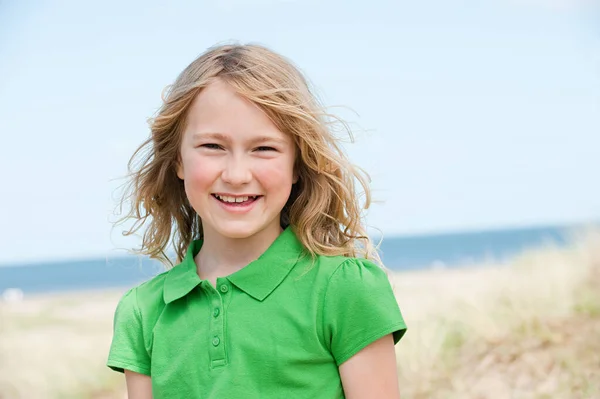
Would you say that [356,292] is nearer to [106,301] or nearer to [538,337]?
[538,337]

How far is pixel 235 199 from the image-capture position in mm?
2191

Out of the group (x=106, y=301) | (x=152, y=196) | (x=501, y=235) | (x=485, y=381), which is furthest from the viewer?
(x=501, y=235)

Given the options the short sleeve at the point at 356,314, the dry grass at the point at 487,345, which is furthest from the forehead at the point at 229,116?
the dry grass at the point at 487,345

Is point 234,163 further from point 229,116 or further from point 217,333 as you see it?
point 217,333

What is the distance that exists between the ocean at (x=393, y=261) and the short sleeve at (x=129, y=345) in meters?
27.0

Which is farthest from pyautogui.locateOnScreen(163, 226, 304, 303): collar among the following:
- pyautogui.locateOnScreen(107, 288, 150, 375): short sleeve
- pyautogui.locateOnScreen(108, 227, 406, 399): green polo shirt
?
pyautogui.locateOnScreen(107, 288, 150, 375): short sleeve

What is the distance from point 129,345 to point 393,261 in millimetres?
33068

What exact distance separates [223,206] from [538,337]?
288 centimetres

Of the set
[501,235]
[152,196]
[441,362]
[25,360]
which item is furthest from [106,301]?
[501,235]

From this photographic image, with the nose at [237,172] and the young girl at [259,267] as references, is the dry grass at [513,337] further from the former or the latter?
the nose at [237,172]

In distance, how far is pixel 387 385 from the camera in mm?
2150

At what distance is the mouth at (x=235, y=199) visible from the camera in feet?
7.18

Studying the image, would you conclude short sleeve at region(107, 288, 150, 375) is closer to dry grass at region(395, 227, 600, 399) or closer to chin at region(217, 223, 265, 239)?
chin at region(217, 223, 265, 239)

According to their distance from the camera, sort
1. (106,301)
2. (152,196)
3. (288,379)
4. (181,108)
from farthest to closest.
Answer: (106,301) → (152,196) → (181,108) → (288,379)
